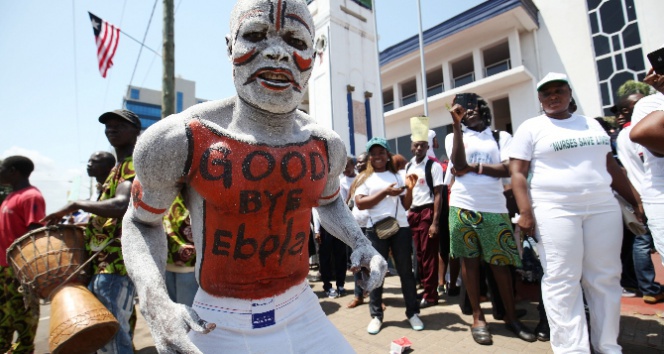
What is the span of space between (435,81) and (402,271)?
1835 cm

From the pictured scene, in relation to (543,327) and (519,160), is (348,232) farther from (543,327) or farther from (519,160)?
(543,327)

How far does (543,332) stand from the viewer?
3.14m

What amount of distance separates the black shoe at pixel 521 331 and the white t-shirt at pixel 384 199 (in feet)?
4.52

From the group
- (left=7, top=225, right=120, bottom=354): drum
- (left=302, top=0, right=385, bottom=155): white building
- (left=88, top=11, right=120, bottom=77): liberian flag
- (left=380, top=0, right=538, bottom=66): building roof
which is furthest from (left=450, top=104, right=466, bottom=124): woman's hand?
(left=302, top=0, right=385, bottom=155): white building

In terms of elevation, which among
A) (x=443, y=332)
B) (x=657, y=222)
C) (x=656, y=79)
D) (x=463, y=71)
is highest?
(x=463, y=71)

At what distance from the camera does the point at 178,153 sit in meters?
1.29

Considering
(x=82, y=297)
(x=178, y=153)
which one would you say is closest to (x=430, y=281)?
(x=82, y=297)

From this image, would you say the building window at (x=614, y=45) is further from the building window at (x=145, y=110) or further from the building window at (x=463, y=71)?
the building window at (x=145, y=110)

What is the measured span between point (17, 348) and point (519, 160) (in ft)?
16.0

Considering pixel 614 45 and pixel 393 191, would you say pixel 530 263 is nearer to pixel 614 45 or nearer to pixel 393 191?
pixel 393 191

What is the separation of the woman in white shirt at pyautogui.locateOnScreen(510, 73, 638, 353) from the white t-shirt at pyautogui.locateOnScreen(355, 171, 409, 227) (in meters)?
1.51

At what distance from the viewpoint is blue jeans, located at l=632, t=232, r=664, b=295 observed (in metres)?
3.76

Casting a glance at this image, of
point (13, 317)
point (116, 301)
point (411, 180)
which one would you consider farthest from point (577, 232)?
point (13, 317)

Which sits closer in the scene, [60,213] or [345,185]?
[60,213]
